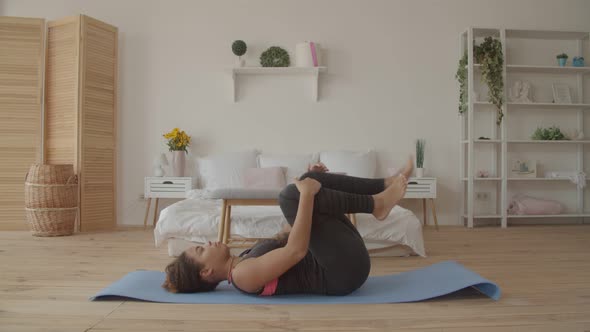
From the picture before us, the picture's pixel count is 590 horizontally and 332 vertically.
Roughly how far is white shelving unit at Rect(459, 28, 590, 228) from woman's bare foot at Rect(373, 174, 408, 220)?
3.20 meters

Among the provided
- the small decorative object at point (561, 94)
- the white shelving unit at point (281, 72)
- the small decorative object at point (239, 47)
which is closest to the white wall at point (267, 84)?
the white shelving unit at point (281, 72)

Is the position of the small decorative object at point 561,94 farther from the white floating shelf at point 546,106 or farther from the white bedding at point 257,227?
the white bedding at point 257,227

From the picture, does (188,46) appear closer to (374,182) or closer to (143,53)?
(143,53)

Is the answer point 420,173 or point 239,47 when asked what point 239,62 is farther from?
point 420,173

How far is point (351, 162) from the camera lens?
4.79 m

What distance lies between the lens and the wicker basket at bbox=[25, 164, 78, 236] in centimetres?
431

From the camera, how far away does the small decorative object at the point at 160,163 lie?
4855 mm

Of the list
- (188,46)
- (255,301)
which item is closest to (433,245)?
A: (255,301)

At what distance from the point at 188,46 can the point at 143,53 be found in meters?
0.50

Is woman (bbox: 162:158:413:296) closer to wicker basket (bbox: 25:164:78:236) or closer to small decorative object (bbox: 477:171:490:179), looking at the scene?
wicker basket (bbox: 25:164:78:236)

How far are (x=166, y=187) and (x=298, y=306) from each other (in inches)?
119

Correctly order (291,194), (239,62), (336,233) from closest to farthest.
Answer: (336,233) < (291,194) < (239,62)

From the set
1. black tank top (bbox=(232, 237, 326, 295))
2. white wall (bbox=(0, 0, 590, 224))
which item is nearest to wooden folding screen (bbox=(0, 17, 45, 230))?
white wall (bbox=(0, 0, 590, 224))

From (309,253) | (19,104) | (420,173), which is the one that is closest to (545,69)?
(420,173)
